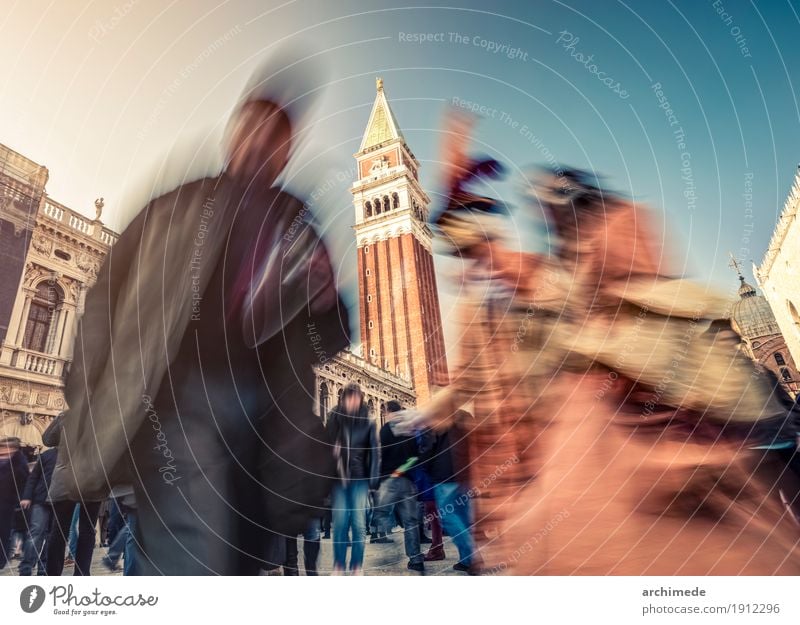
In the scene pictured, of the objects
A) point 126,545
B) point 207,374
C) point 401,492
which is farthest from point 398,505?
point 126,545

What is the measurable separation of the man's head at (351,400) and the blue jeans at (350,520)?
114 cm

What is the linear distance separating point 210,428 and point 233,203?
3.00m

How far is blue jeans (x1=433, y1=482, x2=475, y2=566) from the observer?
17.2ft

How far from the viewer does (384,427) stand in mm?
6621

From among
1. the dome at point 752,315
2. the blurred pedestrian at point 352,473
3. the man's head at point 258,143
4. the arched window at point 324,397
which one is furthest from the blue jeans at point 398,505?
the dome at point 752,315

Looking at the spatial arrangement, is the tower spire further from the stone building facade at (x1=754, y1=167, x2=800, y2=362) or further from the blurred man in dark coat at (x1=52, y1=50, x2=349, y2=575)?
the stone building facade at (x1=754, y1=167, x2=800, y2=362)

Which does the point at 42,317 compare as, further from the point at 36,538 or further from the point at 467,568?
the point at 467,568

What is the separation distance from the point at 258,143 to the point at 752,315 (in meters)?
7.51

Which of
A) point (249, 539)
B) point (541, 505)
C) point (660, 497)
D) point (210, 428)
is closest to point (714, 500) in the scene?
point (660, 497)

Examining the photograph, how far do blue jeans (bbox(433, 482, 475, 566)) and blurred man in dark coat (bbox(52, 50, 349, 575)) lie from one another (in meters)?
1.63

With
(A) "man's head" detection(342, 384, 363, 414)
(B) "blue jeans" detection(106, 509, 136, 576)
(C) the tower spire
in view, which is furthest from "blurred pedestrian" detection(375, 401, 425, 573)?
(C) the tower spire

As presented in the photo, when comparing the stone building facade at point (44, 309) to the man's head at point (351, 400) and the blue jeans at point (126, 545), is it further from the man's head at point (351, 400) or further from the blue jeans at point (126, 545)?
the man's head at point (351, 400)

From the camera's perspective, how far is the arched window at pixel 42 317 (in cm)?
671

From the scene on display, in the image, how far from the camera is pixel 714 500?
4949 millimetres
